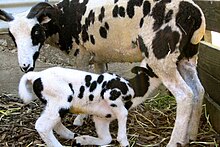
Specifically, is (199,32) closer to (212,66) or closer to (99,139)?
(212,66)

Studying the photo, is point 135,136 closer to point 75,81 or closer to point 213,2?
point 75,81

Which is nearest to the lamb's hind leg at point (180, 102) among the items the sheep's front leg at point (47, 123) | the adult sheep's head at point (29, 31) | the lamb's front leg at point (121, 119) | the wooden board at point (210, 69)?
the lamb's front leg at point (121, 119)

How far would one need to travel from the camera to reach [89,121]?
3320 mm

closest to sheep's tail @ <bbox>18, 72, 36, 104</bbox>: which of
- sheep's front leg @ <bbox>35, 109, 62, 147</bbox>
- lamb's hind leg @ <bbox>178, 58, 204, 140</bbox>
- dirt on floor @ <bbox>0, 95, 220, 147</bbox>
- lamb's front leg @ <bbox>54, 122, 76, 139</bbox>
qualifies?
sheep's front leg @ <bbox>35, 109, 62, 147</bbox>

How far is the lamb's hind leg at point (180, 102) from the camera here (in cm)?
263

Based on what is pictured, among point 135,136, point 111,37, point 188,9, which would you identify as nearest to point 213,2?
point 188,9

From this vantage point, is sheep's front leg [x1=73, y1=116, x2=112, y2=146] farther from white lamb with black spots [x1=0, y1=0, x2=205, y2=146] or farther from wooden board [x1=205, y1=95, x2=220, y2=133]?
wooden board [x1=205, y1=95, x2=220, y2=133]

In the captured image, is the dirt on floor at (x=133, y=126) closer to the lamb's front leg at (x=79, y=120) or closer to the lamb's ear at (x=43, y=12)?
the lamb's front leg at (x=79, y=120)

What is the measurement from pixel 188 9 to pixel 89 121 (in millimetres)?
1102

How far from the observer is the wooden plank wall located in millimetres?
3044

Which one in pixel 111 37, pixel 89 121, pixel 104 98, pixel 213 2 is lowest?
pixel 89 121

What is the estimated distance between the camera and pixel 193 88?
2865mm

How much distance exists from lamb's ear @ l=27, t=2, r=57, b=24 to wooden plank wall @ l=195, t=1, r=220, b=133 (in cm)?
104

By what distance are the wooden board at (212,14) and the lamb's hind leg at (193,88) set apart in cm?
34
